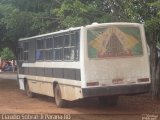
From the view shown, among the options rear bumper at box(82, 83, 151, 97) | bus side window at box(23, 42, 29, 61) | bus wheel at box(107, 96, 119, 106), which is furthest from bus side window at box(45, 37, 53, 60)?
rear bumper at box(82, 83, 151, 97)

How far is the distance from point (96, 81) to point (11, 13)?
9523 mm

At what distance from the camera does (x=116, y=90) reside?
48.1 feet

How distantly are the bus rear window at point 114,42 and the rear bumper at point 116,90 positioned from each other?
1.04 metres

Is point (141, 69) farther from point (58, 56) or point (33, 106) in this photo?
point (33, 106)

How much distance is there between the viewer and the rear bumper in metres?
14.4

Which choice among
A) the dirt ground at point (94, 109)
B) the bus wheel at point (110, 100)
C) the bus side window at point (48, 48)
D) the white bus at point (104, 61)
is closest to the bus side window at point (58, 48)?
the white bus at point (104, 61)

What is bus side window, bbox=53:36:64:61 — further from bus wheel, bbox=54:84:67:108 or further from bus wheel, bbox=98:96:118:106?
bus wheel, bbox=98:96:118:106

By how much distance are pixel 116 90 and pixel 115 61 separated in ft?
3.09

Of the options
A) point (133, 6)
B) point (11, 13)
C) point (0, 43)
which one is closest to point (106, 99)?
point (133, 6)

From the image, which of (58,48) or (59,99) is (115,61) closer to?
(58,48)

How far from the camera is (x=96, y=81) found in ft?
A: 47.6

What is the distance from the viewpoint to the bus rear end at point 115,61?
47.7 ft

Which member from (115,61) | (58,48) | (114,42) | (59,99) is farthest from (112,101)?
(114,42)

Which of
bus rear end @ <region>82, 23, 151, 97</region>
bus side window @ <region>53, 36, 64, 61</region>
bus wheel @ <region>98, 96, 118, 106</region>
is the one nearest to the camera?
bus rear end @ <region>82, 23, 151, 97</region>
